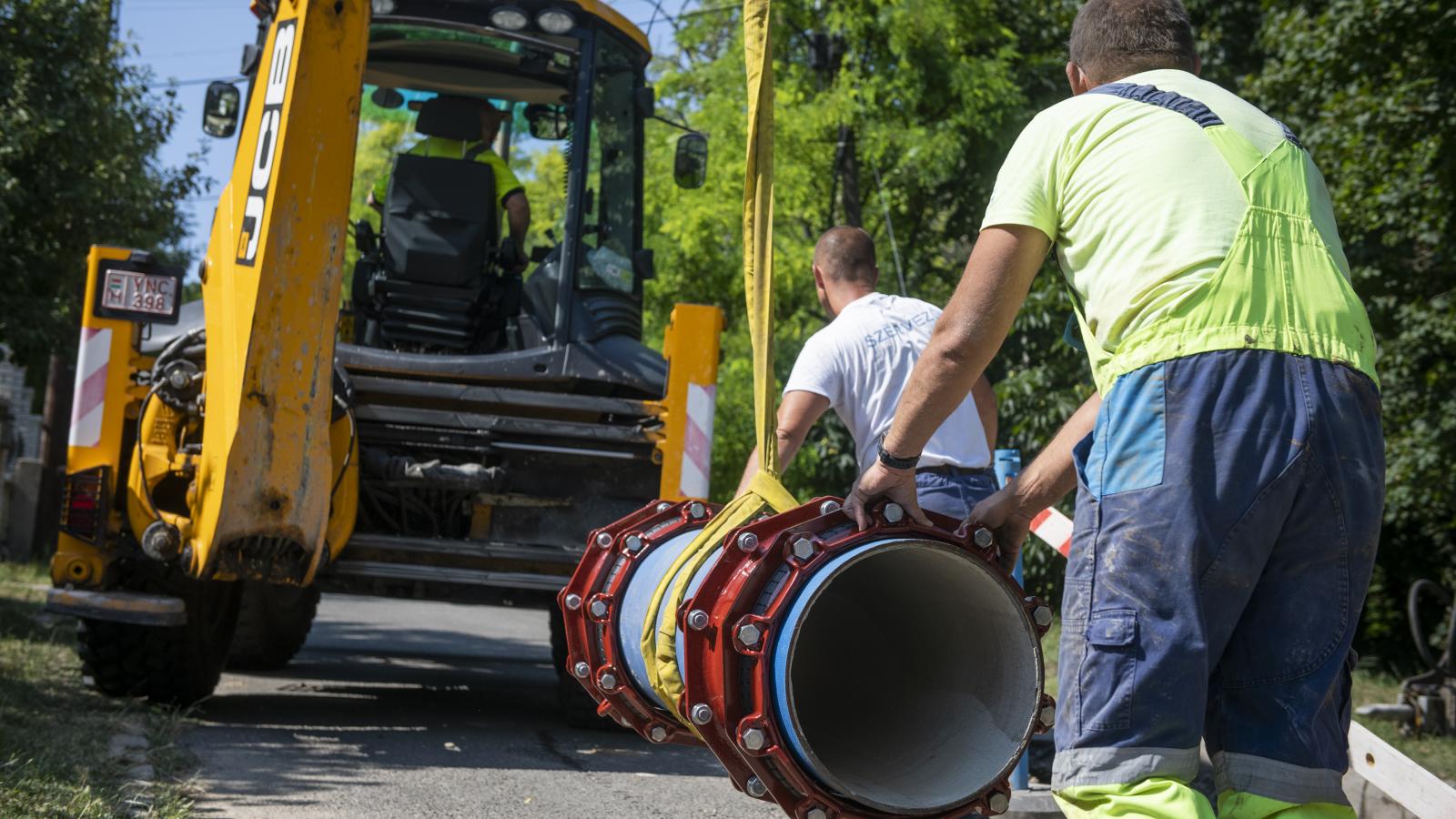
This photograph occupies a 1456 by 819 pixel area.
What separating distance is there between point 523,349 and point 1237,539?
16.5 ft

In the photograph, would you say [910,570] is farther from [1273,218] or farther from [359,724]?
[359,724]

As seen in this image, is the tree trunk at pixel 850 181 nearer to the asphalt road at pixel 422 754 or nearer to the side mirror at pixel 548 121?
the asphalt road at pixel 422 754

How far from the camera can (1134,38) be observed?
9.89ft

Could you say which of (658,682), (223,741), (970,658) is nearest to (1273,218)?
(970,658)

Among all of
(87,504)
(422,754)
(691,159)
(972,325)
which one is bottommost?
(422,754)

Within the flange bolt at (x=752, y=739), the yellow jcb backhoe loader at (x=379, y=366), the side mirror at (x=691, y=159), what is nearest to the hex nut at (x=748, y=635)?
the flange bolt at (x=752, y=739)

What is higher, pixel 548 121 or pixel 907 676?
pixel 548 121

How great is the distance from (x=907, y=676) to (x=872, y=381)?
1392 millimetres

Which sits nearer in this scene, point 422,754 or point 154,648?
point 422,754

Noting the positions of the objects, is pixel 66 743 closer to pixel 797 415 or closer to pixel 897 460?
pixel 797 415

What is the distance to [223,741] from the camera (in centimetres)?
616

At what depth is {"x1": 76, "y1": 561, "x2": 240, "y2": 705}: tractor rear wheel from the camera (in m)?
6.57

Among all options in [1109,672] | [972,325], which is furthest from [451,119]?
[1109,672]

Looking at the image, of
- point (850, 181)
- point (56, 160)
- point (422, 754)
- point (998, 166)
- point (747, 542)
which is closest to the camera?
point (747, 542)
